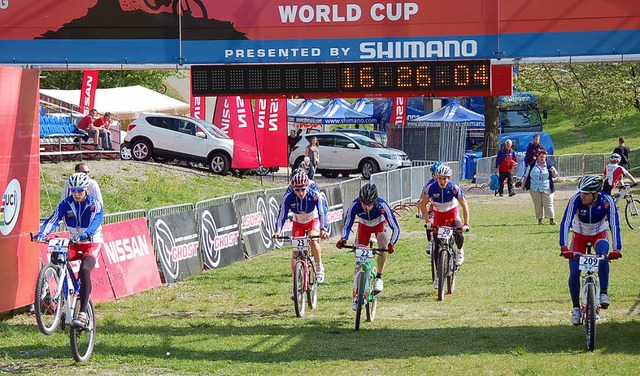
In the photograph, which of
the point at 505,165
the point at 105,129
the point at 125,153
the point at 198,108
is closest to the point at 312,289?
the point at 105,129

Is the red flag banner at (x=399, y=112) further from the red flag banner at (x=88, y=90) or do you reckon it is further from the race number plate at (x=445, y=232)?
the race number plate at (x=445, y=232)

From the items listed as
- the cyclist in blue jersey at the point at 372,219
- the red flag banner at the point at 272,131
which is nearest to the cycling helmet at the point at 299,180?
the cyclist in blue jersey at the point at 372,219

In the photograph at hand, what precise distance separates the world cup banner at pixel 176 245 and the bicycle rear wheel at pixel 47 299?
19.6ft

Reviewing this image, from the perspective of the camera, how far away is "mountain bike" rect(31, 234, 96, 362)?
36.3ft

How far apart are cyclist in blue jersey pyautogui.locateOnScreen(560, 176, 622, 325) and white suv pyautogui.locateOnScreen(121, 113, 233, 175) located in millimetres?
24416

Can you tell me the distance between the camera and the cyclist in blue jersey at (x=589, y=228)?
11703 millimetres

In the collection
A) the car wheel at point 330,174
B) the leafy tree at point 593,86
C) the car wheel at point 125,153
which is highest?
the leafy tree at point 593,86

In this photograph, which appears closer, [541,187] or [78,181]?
[78,181]

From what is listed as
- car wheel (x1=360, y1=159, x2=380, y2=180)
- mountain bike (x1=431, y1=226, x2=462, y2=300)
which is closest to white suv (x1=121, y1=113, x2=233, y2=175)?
car wheel (x1=360, y1=159, x2=380, y2=180)

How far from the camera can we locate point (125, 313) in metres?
14.7

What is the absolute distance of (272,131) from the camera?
102 feet

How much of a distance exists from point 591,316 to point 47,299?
5681 mm

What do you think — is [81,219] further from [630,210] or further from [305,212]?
[630,210]

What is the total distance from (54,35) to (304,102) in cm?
4280
